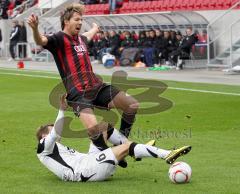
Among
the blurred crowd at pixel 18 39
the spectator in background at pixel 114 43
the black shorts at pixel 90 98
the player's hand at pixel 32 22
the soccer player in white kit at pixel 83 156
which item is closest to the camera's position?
the soccer player in white kit at pixel 83 156

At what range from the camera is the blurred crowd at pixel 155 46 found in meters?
31.0

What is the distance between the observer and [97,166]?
853 cm

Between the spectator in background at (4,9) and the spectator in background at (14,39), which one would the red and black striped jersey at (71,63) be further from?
the spectator in background at (4,9)

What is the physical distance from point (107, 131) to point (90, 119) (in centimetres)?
39

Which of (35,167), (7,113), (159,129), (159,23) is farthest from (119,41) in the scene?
(35,167)

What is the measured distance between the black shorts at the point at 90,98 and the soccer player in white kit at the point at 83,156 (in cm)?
54

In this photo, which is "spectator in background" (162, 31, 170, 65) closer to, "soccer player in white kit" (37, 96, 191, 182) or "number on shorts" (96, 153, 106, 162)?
"soccer player in white kit" (37, 96, 191, 182)

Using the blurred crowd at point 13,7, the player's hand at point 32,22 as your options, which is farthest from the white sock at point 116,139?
the blurred crowd at point 13,7

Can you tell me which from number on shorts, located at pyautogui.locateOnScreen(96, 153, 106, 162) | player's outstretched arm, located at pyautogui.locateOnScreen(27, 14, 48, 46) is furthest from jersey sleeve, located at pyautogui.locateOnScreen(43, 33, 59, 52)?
number on shorts, located at pyautogui.locateOnScreen(96, 153, 106, 162)

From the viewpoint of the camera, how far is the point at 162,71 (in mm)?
30141

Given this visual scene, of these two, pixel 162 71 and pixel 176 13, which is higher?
pixel 176 13

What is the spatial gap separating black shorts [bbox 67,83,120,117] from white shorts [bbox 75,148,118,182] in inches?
31.3

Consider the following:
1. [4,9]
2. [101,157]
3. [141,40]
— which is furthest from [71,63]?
[4,9]

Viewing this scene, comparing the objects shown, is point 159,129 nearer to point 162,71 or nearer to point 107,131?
point 107,131
